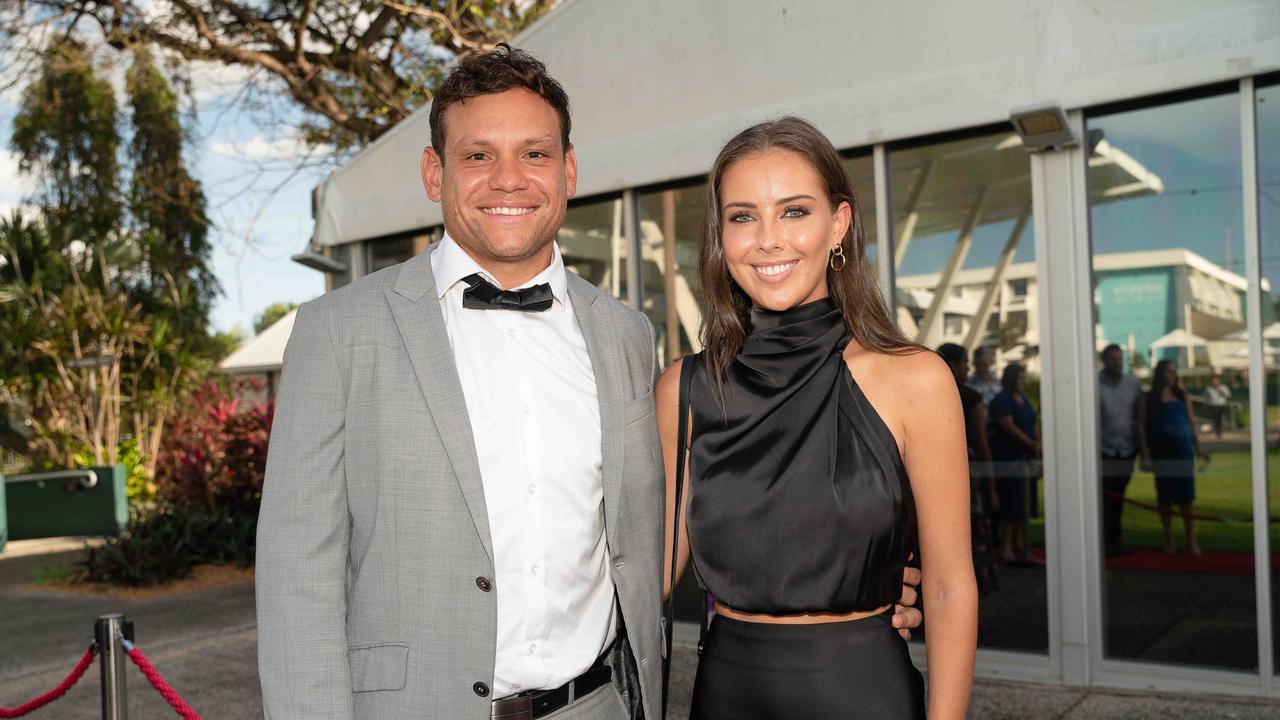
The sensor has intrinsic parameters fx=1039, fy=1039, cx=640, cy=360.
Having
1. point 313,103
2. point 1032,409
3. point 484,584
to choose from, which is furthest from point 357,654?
point 313,103

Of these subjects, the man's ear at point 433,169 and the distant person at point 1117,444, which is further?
the distant person at point 1117,444

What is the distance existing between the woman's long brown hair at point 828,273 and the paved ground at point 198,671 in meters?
3.29

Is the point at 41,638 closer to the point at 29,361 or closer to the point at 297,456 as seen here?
the point at 297,456

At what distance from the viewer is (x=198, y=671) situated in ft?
20.8

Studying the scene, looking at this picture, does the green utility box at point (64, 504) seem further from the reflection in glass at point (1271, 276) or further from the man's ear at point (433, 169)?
the reflection in glass at point (1271, 276)

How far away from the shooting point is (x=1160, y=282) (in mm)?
5277

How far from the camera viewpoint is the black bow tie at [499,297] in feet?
7.22

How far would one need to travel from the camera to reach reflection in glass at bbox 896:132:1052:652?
18.4 feet

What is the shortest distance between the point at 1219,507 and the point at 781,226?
13.1 feet

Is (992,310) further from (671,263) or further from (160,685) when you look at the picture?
(160,685)

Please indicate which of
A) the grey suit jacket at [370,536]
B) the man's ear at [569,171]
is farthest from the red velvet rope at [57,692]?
the man's ear at [569,171]

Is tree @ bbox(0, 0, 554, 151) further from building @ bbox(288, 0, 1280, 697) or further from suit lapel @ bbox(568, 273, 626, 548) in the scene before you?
suit lapel @ bbox(568, 273, 626, 548)

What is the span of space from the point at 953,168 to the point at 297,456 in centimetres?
471

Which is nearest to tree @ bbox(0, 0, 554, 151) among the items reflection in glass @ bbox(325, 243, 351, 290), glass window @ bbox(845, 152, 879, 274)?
reflection in glass @ bbox(325, 243, 351, 290)
